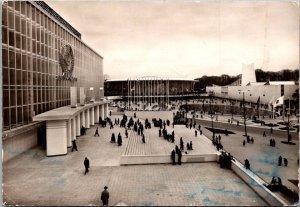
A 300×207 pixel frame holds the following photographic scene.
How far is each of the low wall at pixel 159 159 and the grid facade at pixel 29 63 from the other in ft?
28.4

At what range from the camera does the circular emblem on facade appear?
27.8m

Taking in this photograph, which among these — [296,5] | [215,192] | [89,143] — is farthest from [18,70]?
[296,5]

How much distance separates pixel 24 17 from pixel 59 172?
12.1 m

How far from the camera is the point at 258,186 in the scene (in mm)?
13320

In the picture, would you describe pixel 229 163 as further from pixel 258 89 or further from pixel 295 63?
pixel 258 89

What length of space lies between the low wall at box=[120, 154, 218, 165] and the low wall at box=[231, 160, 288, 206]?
2442mm

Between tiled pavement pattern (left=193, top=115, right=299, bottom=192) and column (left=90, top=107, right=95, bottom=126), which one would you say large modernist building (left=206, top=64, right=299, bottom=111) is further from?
column (left=90, top=107, right=95, bottom=126)

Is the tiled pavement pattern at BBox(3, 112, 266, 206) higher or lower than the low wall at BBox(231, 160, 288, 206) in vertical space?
lower

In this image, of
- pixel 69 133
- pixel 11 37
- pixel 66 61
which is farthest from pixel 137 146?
pixel 66 61

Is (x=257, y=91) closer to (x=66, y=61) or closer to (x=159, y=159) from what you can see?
(x=66, y=61)

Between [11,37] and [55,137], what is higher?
[11,37]

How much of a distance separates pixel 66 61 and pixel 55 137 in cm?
1247

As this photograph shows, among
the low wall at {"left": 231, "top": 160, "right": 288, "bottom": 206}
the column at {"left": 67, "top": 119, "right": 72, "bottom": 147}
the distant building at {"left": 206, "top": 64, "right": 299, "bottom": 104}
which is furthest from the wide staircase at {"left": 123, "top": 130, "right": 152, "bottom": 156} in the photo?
the distant building at {"left": 206, "top": 64, "right": 299, "bottom": 104}

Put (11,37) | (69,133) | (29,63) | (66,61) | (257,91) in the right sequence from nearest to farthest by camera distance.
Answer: (11,37) → (29,63) → (69,133) → (66,61) → (257,91)
